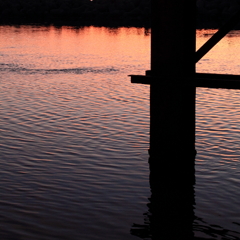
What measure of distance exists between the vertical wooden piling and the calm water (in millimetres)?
813

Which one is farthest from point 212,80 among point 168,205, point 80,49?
point 80,49

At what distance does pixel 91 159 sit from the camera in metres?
11.2

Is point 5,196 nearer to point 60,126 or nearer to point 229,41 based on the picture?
point 60,126

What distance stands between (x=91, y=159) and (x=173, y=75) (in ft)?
8.66

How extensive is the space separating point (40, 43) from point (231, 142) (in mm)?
29731

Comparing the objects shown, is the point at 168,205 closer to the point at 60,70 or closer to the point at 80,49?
the point at 60,70

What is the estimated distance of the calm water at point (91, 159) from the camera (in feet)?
27.0

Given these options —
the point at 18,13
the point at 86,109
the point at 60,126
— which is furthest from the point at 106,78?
the point at 18,13

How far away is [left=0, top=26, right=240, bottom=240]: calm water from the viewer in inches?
324

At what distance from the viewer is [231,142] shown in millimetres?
12328

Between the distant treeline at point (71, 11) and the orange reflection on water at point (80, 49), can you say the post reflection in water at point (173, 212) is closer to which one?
the orange reflection on water at point (80, 49)

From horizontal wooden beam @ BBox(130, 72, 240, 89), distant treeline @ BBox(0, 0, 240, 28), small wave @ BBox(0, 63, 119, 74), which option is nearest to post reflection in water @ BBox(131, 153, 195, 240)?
horizontal wooden beam @ BBox(130, 72, 240, 89)

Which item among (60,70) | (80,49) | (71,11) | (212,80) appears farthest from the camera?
(71,11)

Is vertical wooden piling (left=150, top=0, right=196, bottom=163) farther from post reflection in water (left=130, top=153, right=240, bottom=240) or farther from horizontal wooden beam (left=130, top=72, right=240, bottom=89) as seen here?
post reflection in water (left=130, top=153, right=240, bottom=240)
